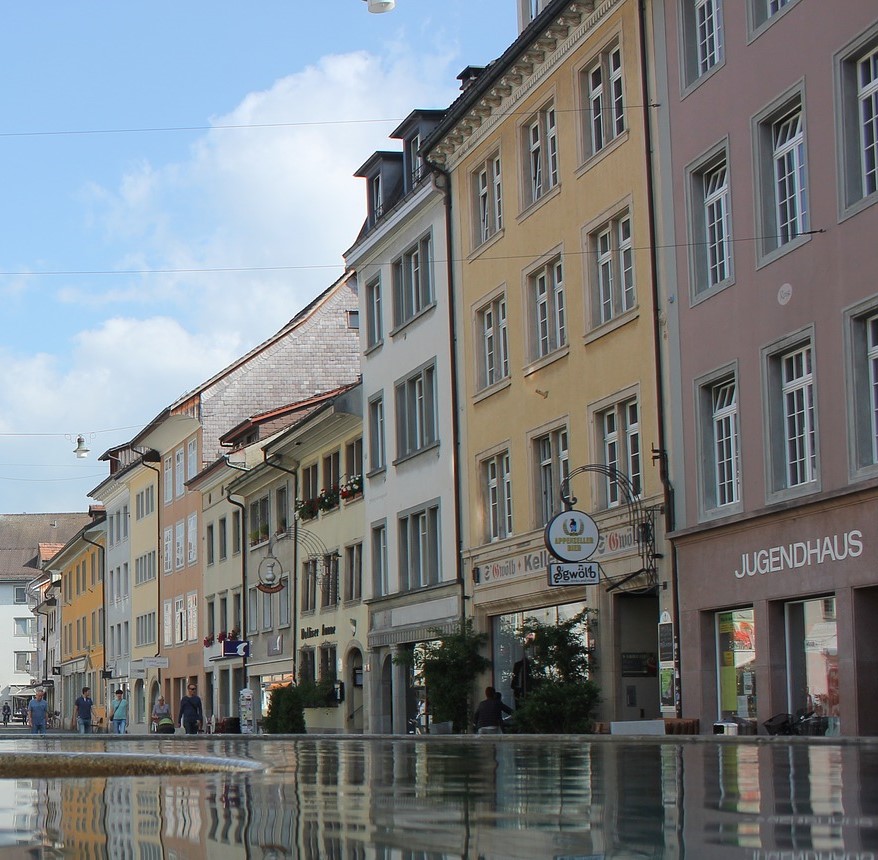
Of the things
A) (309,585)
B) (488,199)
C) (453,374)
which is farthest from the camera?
(309,585)

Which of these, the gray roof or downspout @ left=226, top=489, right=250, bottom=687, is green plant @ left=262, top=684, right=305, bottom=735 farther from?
the gray roof

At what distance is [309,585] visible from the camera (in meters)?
49.1

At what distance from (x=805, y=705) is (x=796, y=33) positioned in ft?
30.0

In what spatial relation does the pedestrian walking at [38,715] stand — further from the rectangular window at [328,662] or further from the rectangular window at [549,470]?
the rectangular window at [549,470]

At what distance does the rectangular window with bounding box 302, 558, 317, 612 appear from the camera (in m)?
48.4

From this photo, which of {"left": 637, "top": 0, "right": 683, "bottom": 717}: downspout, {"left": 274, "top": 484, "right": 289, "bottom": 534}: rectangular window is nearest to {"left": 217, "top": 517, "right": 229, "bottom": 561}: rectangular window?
{"left": 274, "top": 484, "right": 289, "bottom": 534}: rectangular window

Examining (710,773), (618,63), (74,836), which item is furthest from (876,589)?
(74,836)

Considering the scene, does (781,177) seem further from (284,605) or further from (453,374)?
(284,605)

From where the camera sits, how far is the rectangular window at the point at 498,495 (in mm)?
34656

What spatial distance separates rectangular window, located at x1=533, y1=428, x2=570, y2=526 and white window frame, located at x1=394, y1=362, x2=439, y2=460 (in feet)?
17.6

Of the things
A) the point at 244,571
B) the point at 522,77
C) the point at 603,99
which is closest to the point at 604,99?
the point at 603,99

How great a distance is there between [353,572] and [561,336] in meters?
14.8

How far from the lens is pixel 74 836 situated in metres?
7.73

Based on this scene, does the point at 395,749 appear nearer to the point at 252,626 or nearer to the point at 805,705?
the point at 805,705
